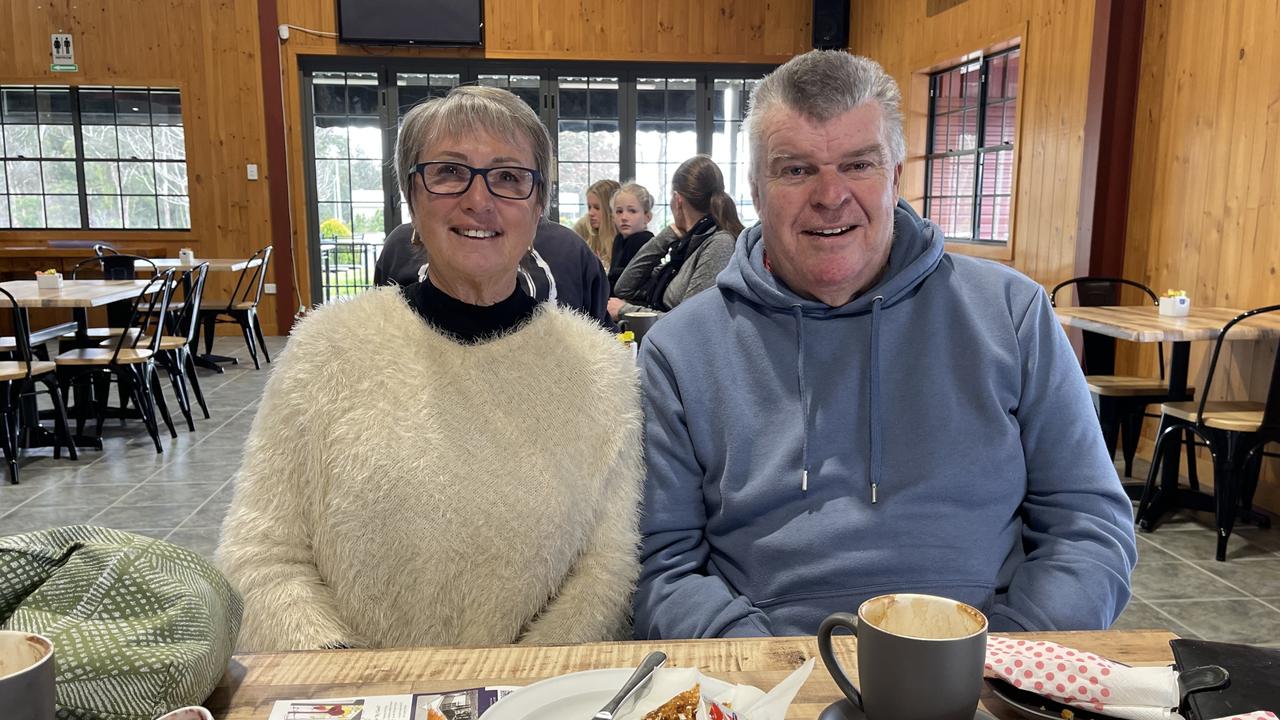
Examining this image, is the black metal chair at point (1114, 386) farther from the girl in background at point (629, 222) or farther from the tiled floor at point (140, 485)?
the tiled floor at point (140, 485)

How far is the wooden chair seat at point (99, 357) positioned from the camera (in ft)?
15.4

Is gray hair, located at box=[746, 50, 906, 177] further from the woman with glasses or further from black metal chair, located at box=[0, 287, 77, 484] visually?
black metal chair, located at box=[0, 287, 77, 484]

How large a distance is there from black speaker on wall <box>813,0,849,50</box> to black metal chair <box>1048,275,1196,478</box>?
14.1 feet

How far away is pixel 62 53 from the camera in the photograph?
8172 millimetres

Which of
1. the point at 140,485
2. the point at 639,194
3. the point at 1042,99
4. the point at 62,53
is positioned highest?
the point at 62,53

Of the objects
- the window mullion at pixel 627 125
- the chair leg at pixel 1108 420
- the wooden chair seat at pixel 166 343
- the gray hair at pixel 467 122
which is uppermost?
the window mullion at pixel 627 125

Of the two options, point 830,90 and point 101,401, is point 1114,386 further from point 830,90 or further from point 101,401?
point 101,401

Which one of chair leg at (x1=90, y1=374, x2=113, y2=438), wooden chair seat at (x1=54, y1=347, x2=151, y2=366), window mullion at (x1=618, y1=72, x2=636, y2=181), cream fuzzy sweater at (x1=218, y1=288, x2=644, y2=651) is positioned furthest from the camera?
window mullion at (x1=618, y1=72, x2=636, y2=181)

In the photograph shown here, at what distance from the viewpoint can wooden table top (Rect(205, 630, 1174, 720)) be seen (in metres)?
0.86

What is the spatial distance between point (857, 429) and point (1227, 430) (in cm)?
275

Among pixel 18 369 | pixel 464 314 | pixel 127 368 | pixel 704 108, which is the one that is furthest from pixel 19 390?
pixel 704 108

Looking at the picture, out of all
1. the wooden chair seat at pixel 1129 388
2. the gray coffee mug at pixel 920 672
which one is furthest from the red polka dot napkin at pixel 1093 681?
the wooden chair seat at pixel 1129 388

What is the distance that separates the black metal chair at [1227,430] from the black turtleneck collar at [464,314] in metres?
2.80

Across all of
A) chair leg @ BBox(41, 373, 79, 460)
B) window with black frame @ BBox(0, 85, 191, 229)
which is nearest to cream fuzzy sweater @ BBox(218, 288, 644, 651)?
chair leg @ BBox(41, 373, 79, 460)
